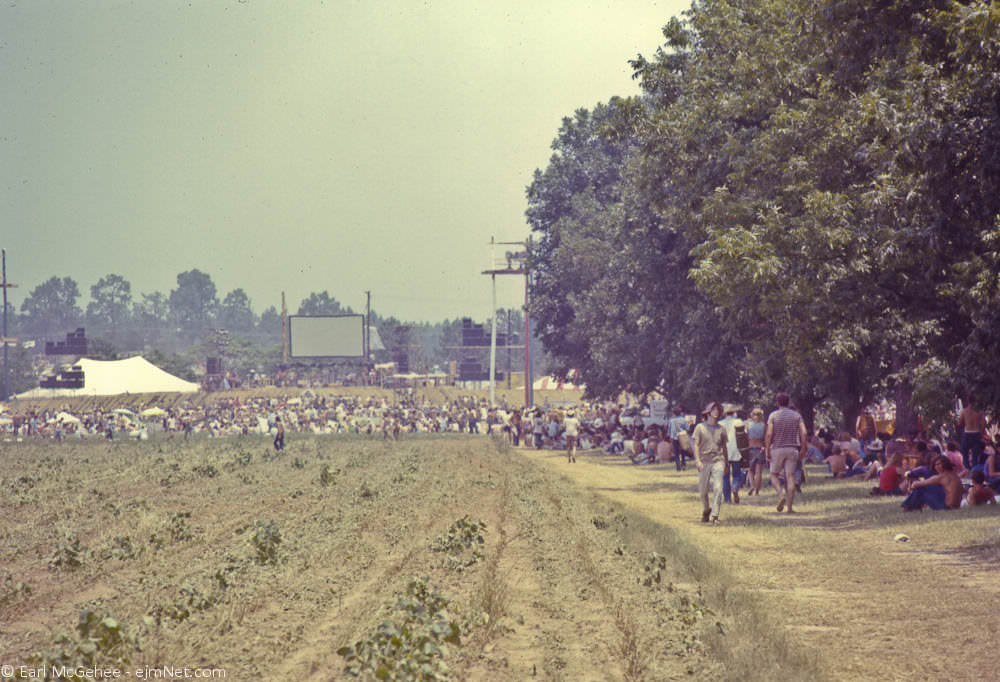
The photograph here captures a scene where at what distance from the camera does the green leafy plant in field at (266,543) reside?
13.4 metres

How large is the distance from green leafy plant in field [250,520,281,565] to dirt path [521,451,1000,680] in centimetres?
539

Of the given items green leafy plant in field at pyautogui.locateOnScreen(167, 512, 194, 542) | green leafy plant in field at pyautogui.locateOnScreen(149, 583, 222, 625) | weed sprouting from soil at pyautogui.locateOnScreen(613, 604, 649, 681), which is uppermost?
green leafy plant in field at pyautogui.locateOnScreen(149, 583, 222, 625)

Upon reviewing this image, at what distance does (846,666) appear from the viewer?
8.34 meters

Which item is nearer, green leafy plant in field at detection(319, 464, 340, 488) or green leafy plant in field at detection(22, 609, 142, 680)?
green leafy plant in field at detection(22, 609, 142, 680)

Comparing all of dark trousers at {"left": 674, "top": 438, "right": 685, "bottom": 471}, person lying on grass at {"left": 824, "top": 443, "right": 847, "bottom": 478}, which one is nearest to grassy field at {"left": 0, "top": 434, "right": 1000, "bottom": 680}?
person lying on grass at {"left": 824, "top": 443, "right": 847, "bottom": 478}

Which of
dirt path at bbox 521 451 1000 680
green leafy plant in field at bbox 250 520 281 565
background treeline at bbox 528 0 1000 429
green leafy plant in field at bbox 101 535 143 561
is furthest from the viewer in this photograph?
background treeline at bbox 528 0 1000 429

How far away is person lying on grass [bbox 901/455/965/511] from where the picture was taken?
17953mm

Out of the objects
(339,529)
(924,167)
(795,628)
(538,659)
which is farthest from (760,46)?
(538,659)

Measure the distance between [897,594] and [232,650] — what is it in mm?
6686

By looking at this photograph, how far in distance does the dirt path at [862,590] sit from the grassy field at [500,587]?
39mm

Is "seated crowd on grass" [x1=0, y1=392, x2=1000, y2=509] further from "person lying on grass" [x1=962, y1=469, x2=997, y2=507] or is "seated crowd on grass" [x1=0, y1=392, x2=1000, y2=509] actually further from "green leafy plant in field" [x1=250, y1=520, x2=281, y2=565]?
"green leafy plant in field" [x1=250, y1=520, x2=281, y2=565]

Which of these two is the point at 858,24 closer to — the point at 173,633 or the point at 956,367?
the point at 956,367

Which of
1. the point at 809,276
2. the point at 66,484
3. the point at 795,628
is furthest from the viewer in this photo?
the point at 66,484

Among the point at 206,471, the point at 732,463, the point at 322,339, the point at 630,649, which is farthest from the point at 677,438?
the point at 322,339
